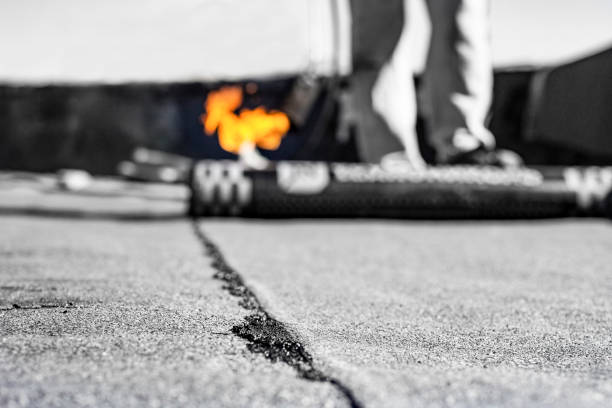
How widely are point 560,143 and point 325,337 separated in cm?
332

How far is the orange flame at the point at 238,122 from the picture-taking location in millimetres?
3896

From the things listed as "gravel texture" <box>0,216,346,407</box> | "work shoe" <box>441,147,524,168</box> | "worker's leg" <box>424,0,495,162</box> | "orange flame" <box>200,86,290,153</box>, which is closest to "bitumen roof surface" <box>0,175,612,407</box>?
"gravel texture" <box>0,216,346,407</box>

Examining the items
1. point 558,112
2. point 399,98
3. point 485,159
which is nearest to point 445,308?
point 485,159

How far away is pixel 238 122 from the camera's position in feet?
12.6

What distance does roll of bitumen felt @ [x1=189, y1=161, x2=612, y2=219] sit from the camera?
1.86 metres

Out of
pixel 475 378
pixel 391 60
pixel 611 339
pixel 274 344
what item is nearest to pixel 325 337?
pixel 274 344

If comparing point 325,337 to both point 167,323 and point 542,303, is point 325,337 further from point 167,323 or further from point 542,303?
point 542,303

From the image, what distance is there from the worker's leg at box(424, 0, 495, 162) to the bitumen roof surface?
2.46 feet

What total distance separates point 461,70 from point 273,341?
1.84m

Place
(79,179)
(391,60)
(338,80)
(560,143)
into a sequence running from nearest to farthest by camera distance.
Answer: (391,60) → (79,179) → (560,143) → (338,80)

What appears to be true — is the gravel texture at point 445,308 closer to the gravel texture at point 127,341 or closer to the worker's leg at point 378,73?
the gravel texture at point 127,341

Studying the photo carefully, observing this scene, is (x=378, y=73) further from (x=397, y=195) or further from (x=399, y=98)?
(x=397, y=195)

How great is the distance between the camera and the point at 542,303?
2.77ft

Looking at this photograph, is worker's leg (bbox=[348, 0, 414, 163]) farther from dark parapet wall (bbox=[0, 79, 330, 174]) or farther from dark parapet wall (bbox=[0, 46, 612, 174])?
dark parapet wall (bbox=[0, 79, 330, 174])
